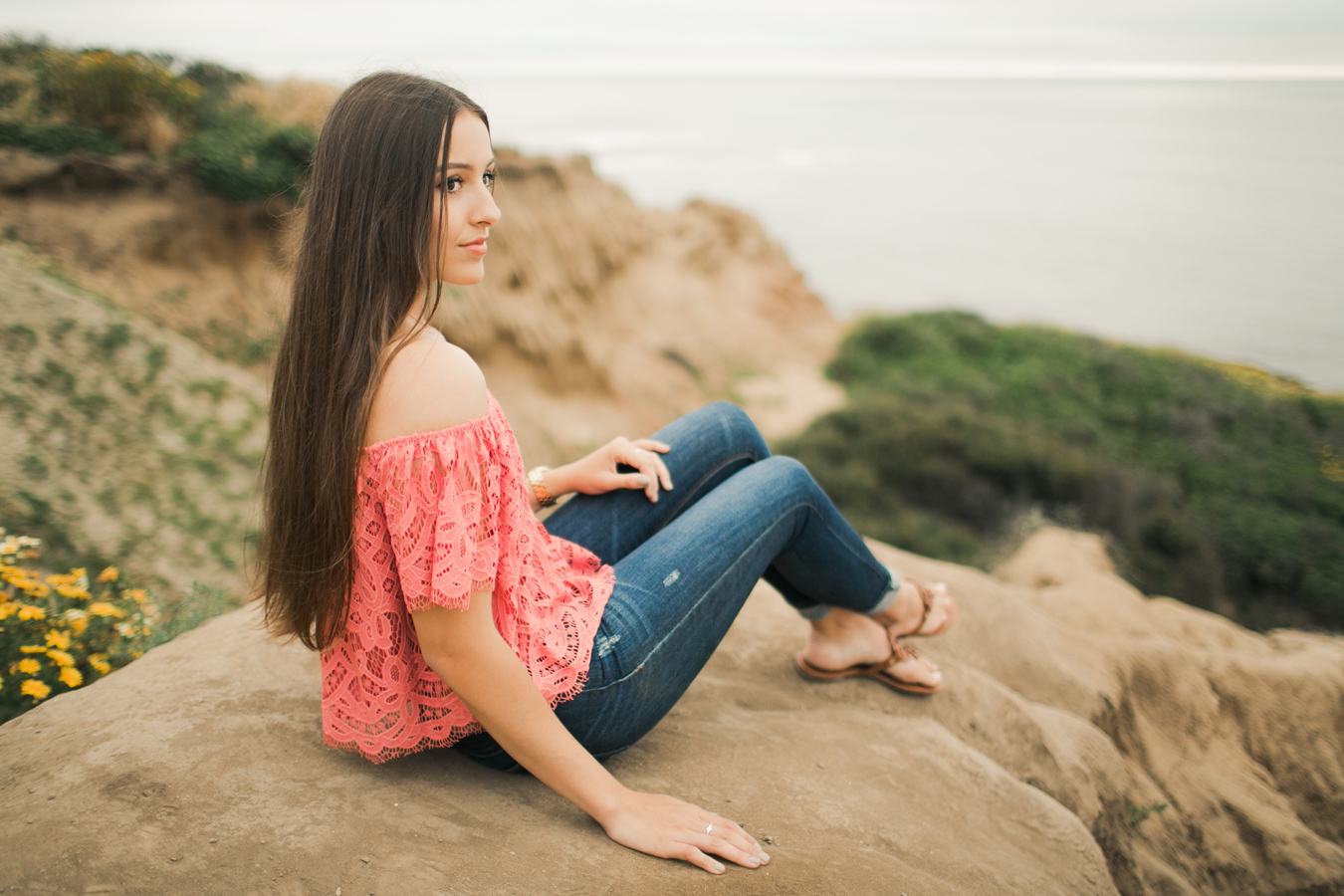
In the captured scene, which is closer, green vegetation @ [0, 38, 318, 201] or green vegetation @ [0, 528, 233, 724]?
green vegetation @ [0, 528, 233, 724]

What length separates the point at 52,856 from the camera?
1.16 m

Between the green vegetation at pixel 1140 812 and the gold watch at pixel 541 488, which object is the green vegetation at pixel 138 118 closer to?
the gold watch at pixel 541 488

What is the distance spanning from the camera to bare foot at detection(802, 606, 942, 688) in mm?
2309

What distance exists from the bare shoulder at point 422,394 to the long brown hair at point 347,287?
0.07ft

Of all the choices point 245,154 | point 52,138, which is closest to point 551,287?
point 245,154

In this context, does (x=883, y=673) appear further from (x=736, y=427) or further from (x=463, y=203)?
(x=463, y=203)

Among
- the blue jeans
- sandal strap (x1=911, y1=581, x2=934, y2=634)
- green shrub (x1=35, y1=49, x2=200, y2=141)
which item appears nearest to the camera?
the blue jeans

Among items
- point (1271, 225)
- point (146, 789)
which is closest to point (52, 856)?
point (146, 789)

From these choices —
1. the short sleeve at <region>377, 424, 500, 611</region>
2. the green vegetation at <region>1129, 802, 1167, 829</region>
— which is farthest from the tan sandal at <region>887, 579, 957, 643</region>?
the short sleeve at <region>377, 424, 500, 611</region>

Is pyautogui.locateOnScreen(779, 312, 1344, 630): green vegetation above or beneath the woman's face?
beneath

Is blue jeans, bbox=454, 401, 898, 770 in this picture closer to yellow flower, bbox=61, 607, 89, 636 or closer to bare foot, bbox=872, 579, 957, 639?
bare foot, bbox=872, 579, 957, 639

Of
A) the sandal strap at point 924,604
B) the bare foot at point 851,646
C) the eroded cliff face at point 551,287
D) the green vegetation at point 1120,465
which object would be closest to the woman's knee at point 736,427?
the bare foot at point 851,646

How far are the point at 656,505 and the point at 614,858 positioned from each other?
857 millimetres

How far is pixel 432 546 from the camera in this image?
4.04ft
